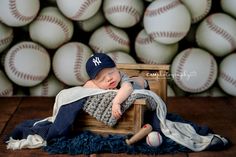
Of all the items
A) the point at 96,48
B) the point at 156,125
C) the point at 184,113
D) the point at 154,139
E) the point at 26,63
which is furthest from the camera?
the point at 96,48

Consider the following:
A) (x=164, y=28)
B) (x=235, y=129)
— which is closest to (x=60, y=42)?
(x=164, y=28)

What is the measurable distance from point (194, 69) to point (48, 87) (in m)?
0.85

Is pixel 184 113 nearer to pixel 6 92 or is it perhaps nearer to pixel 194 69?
pixel 194 69

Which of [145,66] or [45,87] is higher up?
[145,66]

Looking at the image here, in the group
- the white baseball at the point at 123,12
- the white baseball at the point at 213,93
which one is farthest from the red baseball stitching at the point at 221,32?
the white baseball at the point at 123,12

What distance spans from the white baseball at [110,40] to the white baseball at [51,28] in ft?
0.51

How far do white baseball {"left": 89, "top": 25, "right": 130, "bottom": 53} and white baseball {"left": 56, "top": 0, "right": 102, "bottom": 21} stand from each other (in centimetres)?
13

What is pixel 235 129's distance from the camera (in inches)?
90.4

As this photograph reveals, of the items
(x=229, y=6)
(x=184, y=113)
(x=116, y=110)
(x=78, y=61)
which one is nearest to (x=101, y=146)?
(x=116, y=110)

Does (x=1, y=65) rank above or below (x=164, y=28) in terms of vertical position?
below

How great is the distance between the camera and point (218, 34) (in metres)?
2.79

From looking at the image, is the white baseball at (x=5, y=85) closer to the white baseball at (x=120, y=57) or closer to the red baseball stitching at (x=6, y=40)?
the red baseball stitching at (x=6, y=40)

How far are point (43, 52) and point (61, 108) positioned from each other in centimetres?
87

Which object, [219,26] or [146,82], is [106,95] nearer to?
[146,82]
